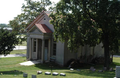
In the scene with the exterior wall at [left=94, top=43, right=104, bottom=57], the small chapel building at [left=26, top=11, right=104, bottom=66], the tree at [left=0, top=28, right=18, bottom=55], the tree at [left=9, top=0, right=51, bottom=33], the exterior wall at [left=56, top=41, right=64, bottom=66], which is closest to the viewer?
the tree at [left=0, top=28, right=18, bottom=55]

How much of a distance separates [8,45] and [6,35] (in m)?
1.04

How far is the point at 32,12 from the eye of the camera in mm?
36656

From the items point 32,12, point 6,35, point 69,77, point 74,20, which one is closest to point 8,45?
point 6,35

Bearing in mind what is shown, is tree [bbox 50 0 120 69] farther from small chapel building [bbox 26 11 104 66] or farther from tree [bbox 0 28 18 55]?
small chapel building [bbox 26 11 104 66]

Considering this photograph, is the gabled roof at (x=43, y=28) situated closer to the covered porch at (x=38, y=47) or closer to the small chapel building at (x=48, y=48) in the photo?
the small chapel building at (x=48, y=48)

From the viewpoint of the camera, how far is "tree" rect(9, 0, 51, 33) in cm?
3697

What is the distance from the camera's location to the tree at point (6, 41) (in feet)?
56.8

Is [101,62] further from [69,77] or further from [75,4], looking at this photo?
[69,77]

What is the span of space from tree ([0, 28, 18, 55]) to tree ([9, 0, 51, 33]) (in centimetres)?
1889

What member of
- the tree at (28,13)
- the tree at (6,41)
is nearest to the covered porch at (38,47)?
the tree at (6,41)

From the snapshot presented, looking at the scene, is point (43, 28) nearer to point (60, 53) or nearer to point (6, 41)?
point (60, 53)

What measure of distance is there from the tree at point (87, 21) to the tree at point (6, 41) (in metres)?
4.62

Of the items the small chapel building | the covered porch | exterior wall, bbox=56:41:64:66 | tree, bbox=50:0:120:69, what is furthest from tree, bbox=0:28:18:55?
exterior wall, bbox=56:41:64:66

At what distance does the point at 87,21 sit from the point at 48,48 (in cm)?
997
